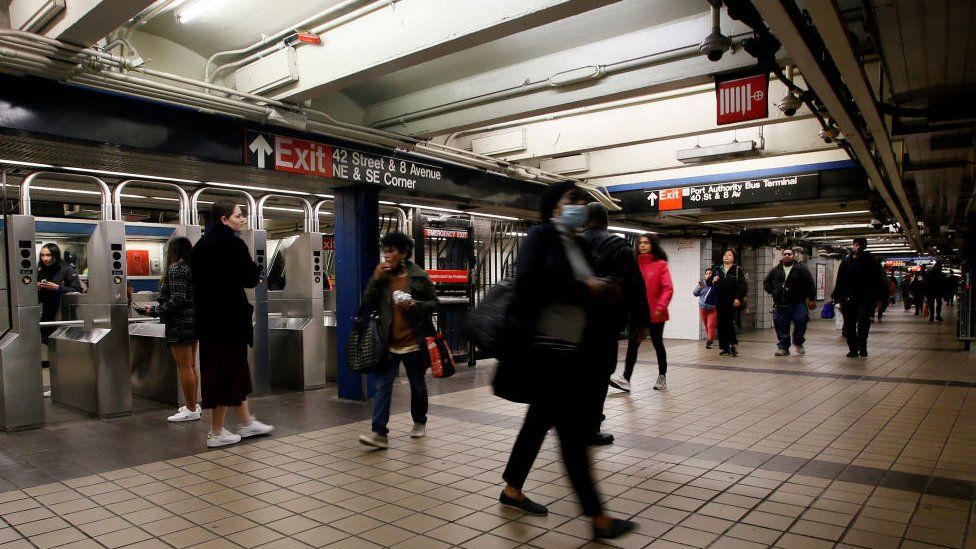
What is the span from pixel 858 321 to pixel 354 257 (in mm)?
8163

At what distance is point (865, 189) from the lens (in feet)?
29.5

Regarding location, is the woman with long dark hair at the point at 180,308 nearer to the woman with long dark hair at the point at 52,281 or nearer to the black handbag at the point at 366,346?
the black handbag at the point at 366,346

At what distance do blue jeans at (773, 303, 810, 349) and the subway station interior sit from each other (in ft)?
4.25

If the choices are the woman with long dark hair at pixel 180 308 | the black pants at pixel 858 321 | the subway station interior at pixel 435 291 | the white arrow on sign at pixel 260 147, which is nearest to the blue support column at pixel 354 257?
the subway station interior at pixel 435 291

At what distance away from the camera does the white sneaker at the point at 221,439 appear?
4762 millimetres

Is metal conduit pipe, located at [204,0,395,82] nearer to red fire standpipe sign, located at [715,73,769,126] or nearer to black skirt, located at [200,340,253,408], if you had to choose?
black skirt, located at [200,340,253,408]

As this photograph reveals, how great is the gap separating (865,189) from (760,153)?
81.8 inches

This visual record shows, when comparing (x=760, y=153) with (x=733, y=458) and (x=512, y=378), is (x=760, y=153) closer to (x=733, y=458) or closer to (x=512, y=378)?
(x=733, y=458)

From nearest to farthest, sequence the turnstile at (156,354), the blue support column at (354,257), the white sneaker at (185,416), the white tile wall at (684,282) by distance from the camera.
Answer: the white sneaker at (185,416), the turnstile at (156,354), the blue support column at (354,257), the white tile wall at (684,282)

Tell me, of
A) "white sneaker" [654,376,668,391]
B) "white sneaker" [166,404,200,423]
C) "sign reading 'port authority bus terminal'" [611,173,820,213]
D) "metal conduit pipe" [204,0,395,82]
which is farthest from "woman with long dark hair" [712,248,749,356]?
"white sneaker" [166,404,200,423]

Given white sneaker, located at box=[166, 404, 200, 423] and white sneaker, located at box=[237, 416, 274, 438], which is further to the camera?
white sneaker, located at box=[166, 404, 200, 423]

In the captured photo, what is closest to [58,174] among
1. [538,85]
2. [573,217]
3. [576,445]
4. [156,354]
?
[156,354]

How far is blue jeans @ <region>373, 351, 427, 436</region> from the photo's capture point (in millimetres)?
4621

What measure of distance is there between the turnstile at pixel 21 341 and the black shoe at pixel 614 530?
205 inches
